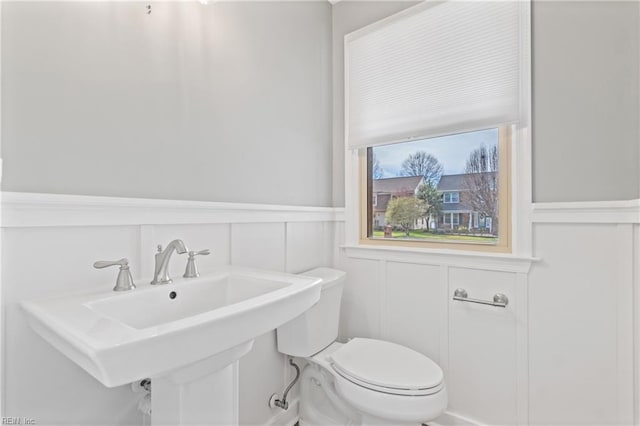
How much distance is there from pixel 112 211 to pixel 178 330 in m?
0.54

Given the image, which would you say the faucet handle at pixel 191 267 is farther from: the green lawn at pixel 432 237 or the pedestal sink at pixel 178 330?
the green lawn at pixel 432 237

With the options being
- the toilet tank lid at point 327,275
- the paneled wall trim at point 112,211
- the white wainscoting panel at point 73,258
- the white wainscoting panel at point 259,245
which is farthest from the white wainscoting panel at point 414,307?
the white wainscoting panel at point 73,258

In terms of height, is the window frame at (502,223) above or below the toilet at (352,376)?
above

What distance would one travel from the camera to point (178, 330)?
0.60m

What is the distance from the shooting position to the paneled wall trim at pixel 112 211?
2.54 feet

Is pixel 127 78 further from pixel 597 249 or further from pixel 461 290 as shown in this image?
pixel 597 249

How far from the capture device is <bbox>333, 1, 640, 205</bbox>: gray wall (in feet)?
3.95

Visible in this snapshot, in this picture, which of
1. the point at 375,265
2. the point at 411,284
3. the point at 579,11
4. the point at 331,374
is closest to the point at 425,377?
the point at 331,374

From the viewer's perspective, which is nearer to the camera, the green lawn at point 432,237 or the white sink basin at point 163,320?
the white sink basin at point 163,320

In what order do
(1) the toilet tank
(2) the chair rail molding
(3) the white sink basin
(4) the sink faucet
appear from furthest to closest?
(1) the toilet tank < (2) the chair rail molding < (4) the sink faucet < (3) the white sink basin

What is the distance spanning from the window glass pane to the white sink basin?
96 cm

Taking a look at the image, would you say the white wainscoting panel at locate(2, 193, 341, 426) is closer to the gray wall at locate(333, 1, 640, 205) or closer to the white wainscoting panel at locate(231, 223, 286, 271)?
the white wainscoting panel at locate(231, 223, 286, 271)

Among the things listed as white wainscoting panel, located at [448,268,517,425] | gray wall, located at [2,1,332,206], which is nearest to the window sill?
white wainscoting panel, located at [448,268,517,425]

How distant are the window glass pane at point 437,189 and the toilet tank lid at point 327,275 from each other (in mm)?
373
